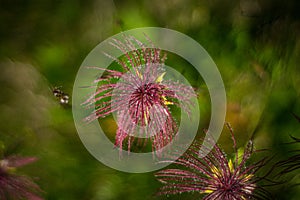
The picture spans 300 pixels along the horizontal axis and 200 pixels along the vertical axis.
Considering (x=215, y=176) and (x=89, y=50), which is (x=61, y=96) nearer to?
(x=89, y=50)

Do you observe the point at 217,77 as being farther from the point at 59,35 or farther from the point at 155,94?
the point at 59,35

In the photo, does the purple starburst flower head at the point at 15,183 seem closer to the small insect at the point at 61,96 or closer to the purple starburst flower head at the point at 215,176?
the small insect at the point at 61,96

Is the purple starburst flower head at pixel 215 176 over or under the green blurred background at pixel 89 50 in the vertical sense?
under

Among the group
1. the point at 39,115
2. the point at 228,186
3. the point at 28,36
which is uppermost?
the point at 28,36

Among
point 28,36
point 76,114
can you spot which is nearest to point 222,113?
point 76,114

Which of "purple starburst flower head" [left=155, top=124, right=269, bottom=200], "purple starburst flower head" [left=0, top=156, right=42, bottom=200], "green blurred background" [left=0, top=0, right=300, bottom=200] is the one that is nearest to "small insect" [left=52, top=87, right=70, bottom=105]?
"green blurred background" [left=0, top=0, right=300, bottom=200]

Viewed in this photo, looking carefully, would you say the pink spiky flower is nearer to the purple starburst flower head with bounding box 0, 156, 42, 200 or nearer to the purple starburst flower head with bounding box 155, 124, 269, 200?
the purple starburst flower head with bounding box 155, 124, 269, 200

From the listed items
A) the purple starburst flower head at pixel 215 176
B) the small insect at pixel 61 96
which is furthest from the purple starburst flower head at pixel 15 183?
the purple starburst flower head at pixel 215 176

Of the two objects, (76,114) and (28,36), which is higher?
(28,36)
